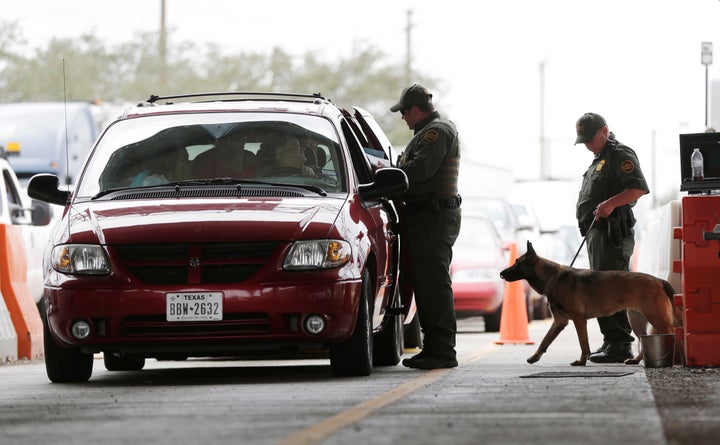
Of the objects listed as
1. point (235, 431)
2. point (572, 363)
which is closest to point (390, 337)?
point (572, 363)

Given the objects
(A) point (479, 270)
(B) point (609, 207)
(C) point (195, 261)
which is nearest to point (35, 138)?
(A) point (479, 270)

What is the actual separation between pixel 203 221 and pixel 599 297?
361 centimetres

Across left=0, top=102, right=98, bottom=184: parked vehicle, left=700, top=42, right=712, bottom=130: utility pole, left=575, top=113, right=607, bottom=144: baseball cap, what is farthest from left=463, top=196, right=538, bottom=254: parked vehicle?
left=575, top=113, right=607, bottom=144: baseball cap

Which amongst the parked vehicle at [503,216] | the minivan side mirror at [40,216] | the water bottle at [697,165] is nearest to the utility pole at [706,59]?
the parked vehicle at [503,216]

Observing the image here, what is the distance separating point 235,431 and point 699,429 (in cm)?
199

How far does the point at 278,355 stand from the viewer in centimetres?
1425

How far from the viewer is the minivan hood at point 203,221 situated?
10.1m

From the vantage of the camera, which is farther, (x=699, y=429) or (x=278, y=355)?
(x=278, y=355)

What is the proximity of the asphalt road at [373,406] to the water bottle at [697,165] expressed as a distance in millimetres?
1406

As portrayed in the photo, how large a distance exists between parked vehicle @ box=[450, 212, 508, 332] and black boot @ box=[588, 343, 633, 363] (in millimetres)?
7808

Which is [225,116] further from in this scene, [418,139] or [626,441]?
[626,441]

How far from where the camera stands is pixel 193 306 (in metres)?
10.0

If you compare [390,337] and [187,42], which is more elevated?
[187,42]

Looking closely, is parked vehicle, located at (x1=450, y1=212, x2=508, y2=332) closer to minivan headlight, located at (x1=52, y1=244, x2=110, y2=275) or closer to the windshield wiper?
the windshield wiper
